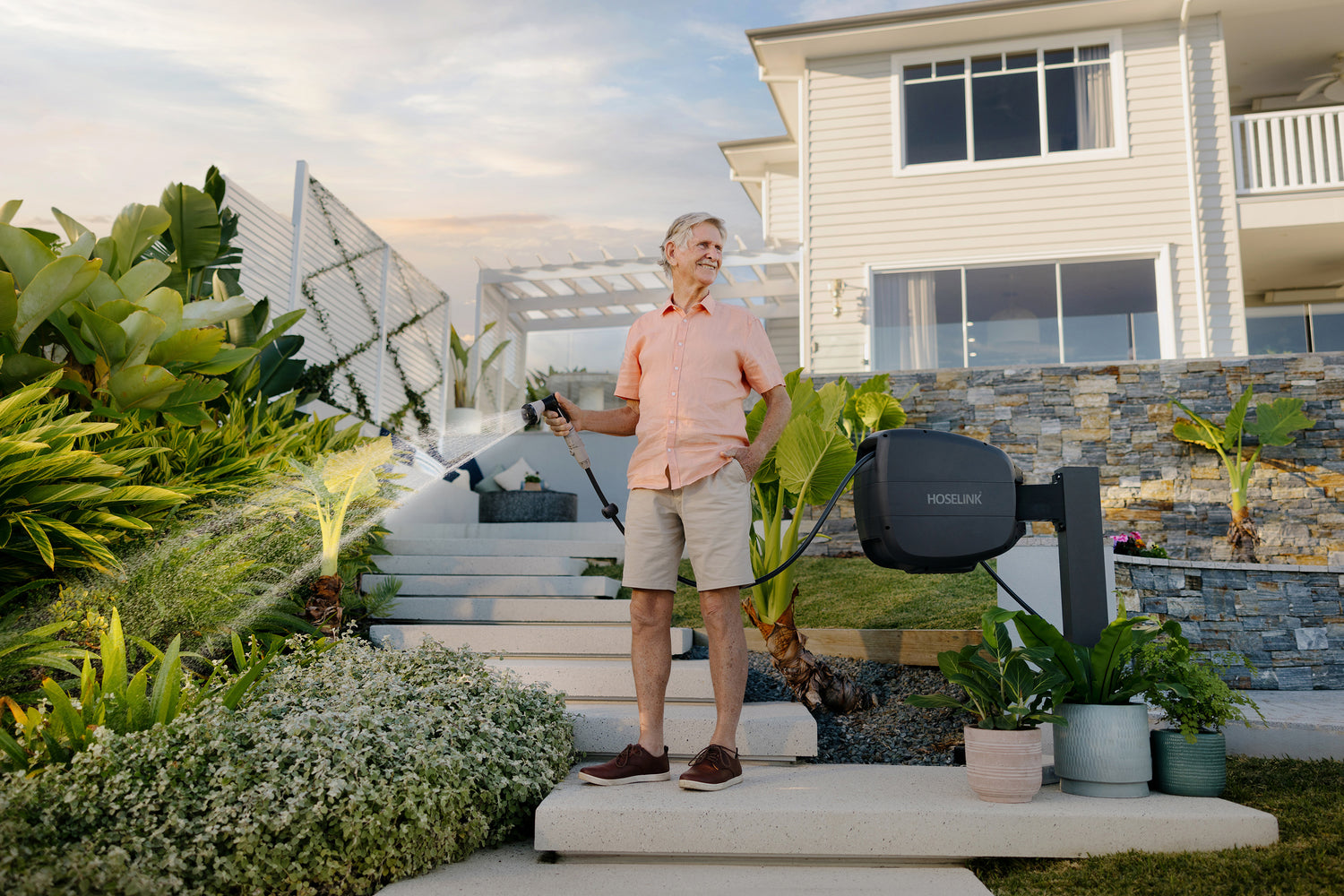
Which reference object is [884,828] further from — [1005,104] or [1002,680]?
[1005,104]

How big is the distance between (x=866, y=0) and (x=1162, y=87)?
10.6 feet

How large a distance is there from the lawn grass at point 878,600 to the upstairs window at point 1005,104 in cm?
562

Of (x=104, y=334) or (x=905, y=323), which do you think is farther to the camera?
(x=905, y=323)

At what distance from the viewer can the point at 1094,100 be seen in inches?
360

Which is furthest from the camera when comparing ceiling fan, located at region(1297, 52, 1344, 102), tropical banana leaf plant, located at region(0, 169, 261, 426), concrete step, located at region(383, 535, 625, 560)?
ceiling fan, located at region(1297, 52, 1344, 102)

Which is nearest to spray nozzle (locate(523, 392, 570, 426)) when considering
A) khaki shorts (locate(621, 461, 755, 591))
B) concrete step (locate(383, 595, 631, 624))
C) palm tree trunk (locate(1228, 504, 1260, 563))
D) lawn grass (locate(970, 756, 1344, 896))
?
khaki shorts (locate(621, 461, 755, 591))

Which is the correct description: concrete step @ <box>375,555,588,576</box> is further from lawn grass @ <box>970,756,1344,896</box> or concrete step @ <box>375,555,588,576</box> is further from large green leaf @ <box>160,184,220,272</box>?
lawn grass @ <box>970,756,1344,896</box>

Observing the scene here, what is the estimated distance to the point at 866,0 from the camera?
9344 millimetres

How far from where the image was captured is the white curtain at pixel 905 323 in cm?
904

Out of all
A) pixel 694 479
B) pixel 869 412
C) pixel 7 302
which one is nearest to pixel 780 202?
pixel 869 412

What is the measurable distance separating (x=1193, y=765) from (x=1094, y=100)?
8.73 m

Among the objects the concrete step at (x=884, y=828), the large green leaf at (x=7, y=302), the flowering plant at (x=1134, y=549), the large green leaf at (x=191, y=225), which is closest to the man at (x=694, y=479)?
the concrete step at (x=884, y=828)

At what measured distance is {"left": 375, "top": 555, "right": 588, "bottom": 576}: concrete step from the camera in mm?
4676

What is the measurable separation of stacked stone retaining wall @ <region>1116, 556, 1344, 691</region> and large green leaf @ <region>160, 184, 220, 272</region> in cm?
547
